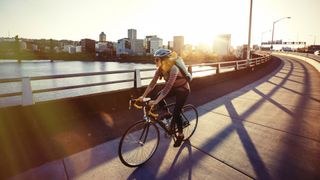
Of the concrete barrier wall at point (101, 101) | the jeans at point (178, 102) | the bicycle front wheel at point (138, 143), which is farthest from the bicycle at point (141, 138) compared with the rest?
the concrete barrier wall at point (101, 101)

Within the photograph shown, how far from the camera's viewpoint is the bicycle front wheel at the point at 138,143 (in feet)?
12.3

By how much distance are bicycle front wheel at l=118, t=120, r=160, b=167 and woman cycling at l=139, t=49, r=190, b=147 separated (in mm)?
472

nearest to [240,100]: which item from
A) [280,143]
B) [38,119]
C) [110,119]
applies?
[280,143]

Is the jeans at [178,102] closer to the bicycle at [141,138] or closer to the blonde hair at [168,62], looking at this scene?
the bicycle at [141,138]

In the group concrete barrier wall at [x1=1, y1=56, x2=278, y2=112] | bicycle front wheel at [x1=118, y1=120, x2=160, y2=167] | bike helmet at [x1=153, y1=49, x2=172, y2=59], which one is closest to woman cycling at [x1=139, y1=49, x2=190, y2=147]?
bike helmet at [x1=153, y1=49, x2=172, y2=59]

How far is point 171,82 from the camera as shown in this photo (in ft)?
12.3

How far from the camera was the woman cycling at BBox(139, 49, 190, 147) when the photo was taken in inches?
148

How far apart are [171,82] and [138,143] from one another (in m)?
1.40

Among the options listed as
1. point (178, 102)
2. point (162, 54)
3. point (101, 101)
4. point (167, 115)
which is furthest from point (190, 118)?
point (101, 101)

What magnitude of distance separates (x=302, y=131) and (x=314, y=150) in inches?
46.0

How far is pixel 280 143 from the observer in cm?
490

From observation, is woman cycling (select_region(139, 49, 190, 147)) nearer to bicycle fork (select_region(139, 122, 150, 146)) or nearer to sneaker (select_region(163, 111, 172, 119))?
sneaker (select_region(163, 111, 172, 119))

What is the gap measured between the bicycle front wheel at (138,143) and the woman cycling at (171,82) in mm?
472

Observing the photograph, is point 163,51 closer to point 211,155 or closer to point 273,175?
point 211,155
